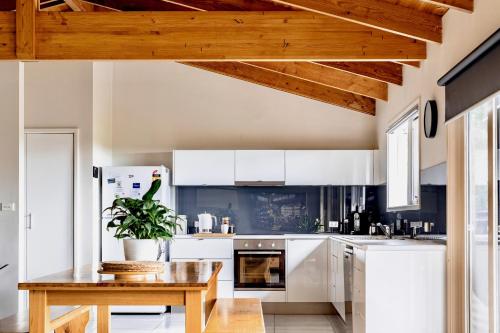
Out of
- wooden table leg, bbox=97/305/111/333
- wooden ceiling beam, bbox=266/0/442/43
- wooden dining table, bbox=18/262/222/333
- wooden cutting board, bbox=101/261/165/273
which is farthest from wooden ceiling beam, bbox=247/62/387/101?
wooden dining table, bbox=18/262/222/333

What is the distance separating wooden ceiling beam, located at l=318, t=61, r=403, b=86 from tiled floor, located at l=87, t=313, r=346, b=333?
2.42 m

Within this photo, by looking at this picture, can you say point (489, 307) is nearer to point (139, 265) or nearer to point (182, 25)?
point (139, 265)

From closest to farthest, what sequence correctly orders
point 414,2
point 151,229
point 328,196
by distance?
point 151,229 < point 414,2 < point 328,196

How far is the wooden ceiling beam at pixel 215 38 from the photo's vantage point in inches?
209

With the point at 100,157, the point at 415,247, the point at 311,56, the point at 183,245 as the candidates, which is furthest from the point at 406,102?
the point at 100,157

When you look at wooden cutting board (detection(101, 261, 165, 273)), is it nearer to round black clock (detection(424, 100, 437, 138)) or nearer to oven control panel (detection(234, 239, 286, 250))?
round black clock (detection(424, 100, 437, 138))

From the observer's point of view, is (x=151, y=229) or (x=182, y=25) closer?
(x=151, y=229)

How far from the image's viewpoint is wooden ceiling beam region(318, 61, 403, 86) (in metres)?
6.52

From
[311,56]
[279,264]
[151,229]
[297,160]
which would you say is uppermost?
[311,56]

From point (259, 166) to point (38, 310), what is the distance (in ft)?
15.7

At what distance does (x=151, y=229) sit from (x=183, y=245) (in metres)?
3.86

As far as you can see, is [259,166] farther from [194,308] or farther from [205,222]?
[194,308]

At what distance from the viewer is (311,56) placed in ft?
17.4

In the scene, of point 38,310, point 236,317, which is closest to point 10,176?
point 236,317
